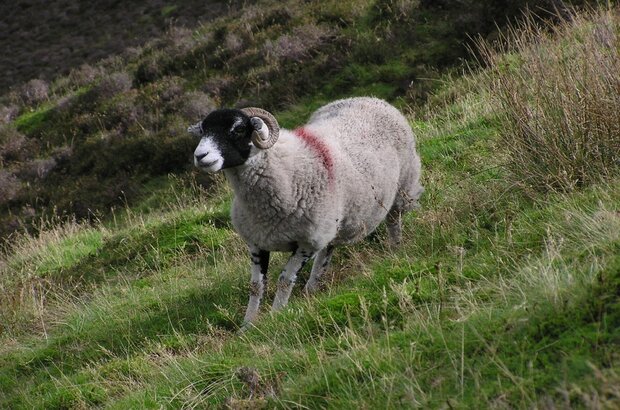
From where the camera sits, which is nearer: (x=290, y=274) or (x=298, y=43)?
(x=290, y=274)

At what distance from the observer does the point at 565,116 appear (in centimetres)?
612

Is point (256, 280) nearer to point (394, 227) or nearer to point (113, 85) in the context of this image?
point (394, 227)

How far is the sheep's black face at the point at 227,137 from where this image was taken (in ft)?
19.4

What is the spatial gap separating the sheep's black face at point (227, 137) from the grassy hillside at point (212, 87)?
868 centimetres

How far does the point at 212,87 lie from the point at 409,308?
50.0ft

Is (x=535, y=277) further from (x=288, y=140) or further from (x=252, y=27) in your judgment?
(x=252, y=27)

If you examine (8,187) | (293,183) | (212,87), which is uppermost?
(293,183)

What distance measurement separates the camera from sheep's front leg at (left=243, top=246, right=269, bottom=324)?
648cm

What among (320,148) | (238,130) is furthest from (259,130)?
(320,148)

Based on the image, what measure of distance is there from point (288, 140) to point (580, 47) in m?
2.85

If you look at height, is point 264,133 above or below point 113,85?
above

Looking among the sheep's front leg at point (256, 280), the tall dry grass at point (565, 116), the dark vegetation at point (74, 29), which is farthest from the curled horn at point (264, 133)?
the dark vegetation at point (74, 29)

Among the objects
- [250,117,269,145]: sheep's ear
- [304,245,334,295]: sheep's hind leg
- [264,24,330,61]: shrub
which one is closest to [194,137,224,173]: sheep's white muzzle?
[250,117,269,145]: sheep's ear

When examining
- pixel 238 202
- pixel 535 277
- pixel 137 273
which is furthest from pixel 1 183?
pixel 535 277
